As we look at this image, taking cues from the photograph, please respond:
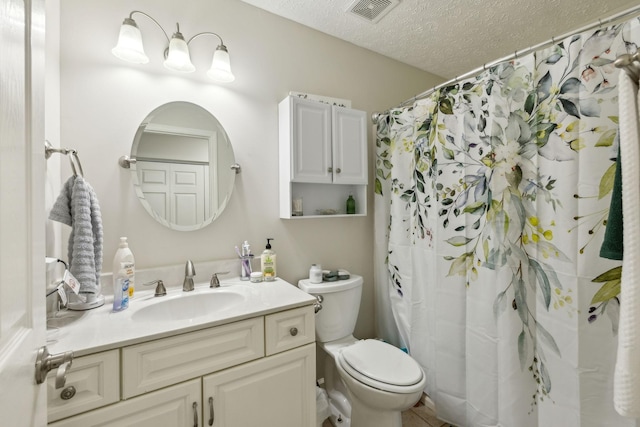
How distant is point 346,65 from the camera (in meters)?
1.97

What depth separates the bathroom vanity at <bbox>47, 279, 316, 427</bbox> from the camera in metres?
0.83

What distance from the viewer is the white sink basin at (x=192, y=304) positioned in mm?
1189

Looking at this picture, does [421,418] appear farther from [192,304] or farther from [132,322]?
[132,322]

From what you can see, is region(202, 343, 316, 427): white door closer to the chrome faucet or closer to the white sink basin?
the white sink basin

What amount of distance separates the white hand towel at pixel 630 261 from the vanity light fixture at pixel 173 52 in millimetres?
1520

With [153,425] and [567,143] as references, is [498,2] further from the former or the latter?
[153,425]

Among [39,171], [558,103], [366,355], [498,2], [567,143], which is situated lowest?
[366,355]

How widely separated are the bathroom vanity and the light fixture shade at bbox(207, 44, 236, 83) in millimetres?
1121

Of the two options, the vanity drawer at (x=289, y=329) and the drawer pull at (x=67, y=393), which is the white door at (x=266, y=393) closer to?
the vanity drawer at (x=289, y=329)

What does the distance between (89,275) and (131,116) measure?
2.50 feet

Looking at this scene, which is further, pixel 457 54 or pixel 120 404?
pixel 457 54

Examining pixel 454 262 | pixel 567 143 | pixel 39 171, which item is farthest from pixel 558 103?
pixel 39 171

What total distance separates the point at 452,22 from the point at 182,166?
1844 mm

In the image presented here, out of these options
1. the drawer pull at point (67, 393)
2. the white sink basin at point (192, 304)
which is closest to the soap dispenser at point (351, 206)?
the white sink basin at point (192, 304)
